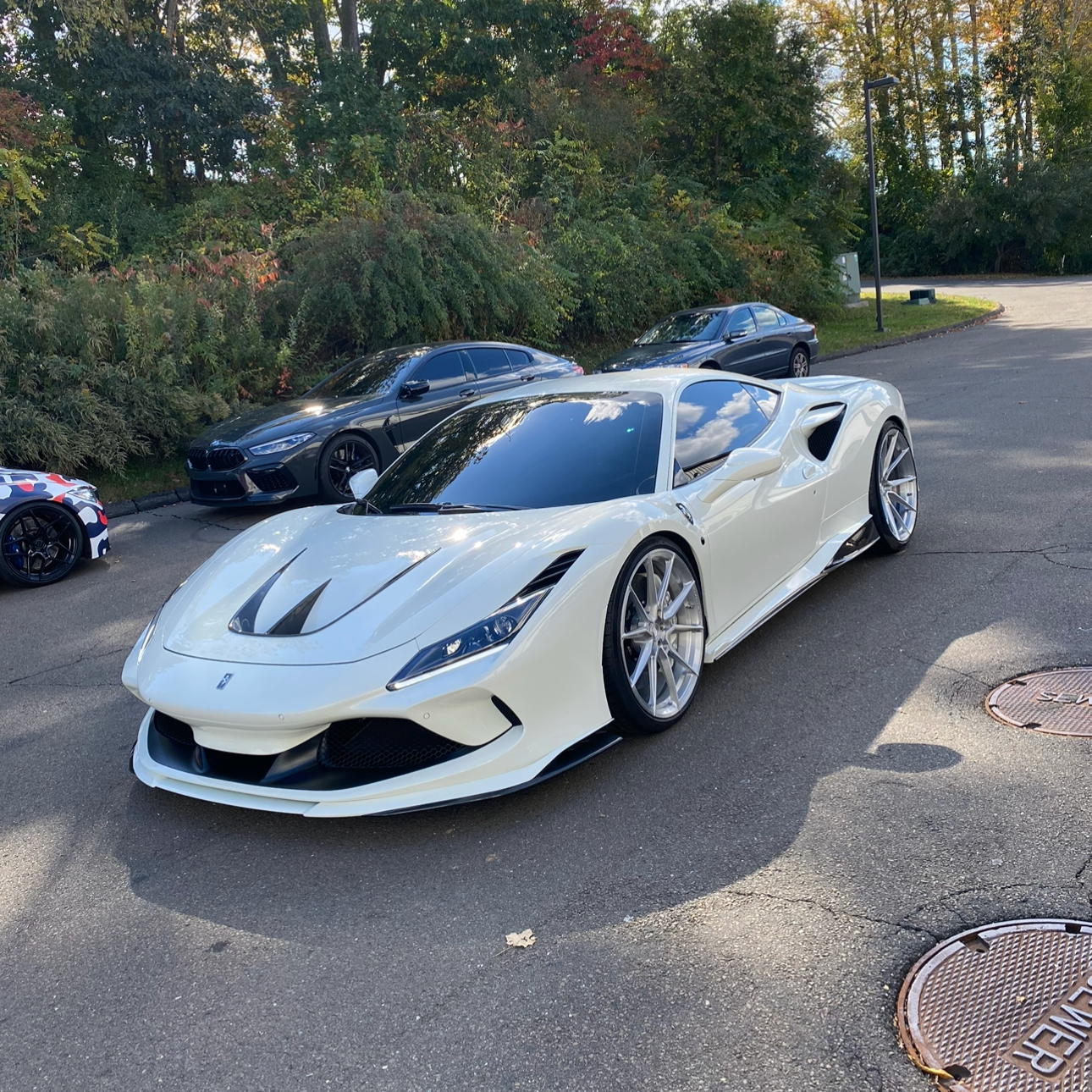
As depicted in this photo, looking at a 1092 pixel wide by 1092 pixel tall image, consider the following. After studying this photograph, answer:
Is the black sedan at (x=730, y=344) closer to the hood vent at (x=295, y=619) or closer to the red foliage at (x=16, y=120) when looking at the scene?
the hood vent at (x=295, y=619)

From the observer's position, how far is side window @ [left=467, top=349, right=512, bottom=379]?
37.0ft

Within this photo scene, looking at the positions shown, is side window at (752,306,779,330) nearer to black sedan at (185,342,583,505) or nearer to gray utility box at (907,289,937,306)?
black sedan at (185,342,583,505)

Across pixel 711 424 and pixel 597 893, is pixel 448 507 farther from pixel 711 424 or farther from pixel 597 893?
pixel 597 893

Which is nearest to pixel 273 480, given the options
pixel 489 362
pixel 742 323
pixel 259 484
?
pixel 259 484

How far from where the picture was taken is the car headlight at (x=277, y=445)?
9555mm

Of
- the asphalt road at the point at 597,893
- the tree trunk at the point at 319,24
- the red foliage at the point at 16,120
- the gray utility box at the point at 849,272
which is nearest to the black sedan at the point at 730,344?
the asphalt road at the point at 597,893

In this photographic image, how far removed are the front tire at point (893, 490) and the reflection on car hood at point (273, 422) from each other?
18.6 feet

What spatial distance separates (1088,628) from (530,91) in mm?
23747

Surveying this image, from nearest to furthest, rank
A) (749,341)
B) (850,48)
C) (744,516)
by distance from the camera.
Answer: (744,516)
(749,341)
(850,48)

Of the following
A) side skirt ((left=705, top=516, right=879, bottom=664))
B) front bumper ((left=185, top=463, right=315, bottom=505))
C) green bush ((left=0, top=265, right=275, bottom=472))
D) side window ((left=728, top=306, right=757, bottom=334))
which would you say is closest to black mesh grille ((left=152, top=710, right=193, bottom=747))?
side skirt ((left=705, top=516, right=879, bottom=664))

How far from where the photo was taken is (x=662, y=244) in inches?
872

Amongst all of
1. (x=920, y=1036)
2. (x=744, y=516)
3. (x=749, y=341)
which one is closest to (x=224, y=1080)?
(x=920, y=1036)

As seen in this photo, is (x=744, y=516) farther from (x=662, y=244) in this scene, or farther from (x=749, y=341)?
(x=662, y=244)

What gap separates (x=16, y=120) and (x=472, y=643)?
737 inches
